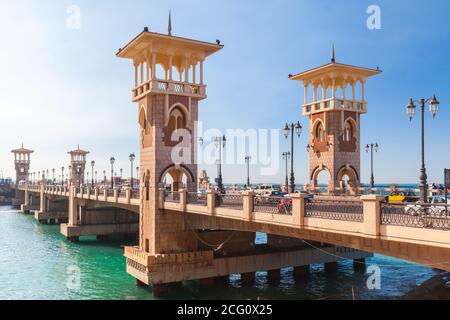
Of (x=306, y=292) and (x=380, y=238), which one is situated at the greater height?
(x=380, y=238)

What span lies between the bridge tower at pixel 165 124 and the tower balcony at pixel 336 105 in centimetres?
1194

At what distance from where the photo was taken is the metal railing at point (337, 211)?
15305 mm

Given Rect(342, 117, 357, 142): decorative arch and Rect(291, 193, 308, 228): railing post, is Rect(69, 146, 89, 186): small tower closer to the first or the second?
Rect(342, 117, 357, 142): decorative arch

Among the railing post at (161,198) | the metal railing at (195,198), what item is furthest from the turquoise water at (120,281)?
the metal railing at (195,198)

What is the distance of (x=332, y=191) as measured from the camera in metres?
36.9

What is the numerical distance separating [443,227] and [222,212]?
1276 centimetres

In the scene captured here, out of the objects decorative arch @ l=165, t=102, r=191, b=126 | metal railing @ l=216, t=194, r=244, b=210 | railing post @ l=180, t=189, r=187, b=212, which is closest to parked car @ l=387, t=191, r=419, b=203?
metal railing @ l=216, t=194, r=244, b=210

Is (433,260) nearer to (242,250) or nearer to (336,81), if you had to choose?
(242,250)

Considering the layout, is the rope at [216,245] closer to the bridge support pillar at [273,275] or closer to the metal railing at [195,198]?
the bridge support pillar at [273,275]

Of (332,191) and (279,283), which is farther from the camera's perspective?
(332,191)
